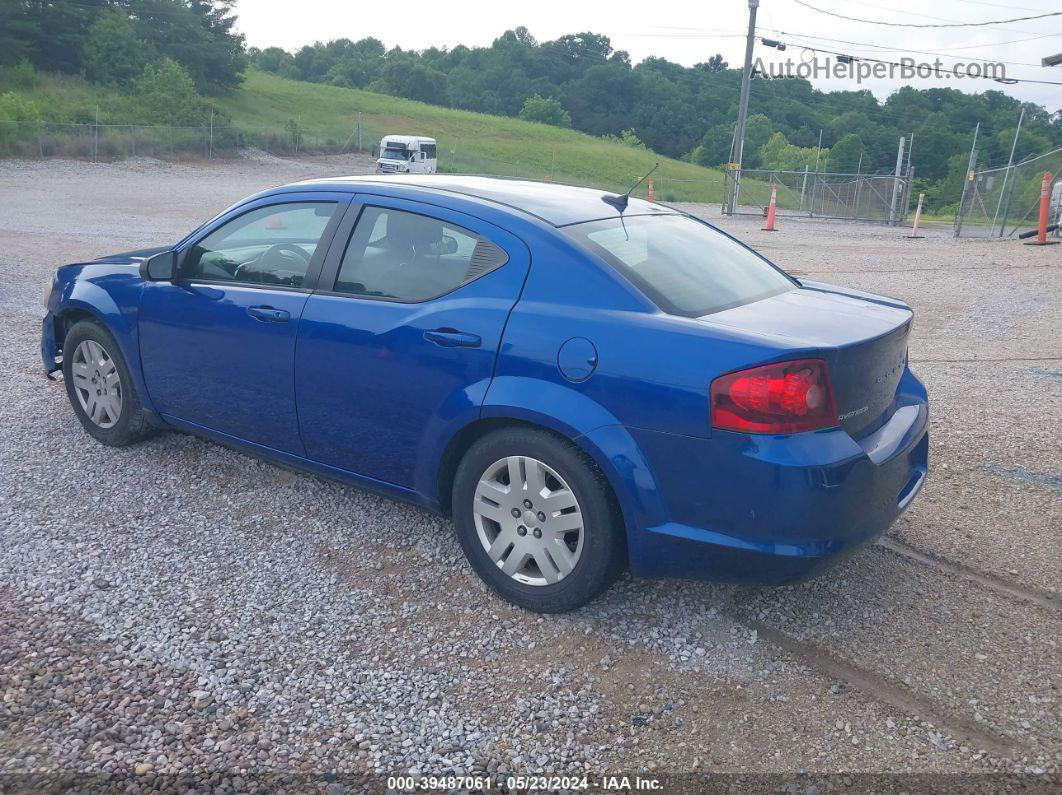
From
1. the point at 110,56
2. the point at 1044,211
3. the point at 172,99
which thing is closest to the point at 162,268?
the point at 1044,211

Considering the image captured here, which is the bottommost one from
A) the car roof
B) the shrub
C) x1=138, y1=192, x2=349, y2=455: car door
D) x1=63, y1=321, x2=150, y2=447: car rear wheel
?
x1=63, y1=321, x2=150, y2=447: car rear wheel

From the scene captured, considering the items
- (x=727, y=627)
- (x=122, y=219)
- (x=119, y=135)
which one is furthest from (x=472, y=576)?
(x=119, y=135)

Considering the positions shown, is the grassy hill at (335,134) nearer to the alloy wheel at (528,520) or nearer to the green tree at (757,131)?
the green tree at (757,131)

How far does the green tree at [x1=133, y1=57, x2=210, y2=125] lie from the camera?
49.6 metres

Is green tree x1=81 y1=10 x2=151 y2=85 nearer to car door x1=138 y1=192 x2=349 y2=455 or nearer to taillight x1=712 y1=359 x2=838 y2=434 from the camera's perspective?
car door x1=138 y1=192 x2=349 y2=455

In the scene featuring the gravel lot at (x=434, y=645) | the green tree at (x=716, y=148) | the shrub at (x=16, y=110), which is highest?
the green tree at (x=716, y=148)

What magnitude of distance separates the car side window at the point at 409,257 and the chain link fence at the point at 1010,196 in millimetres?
23170

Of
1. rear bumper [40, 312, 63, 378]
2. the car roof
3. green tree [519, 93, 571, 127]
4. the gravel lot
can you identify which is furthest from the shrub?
green tree [519, 93, 571, 127]

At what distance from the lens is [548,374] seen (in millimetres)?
3379

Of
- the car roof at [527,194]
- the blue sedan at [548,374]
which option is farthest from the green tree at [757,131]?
the blue sedan at [548,374]

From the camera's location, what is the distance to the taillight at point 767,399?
9.98 ft

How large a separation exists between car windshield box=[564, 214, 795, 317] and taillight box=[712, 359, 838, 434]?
459 mm

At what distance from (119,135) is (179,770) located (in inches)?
1670

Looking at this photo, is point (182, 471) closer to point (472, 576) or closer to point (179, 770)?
point (472, 576)
